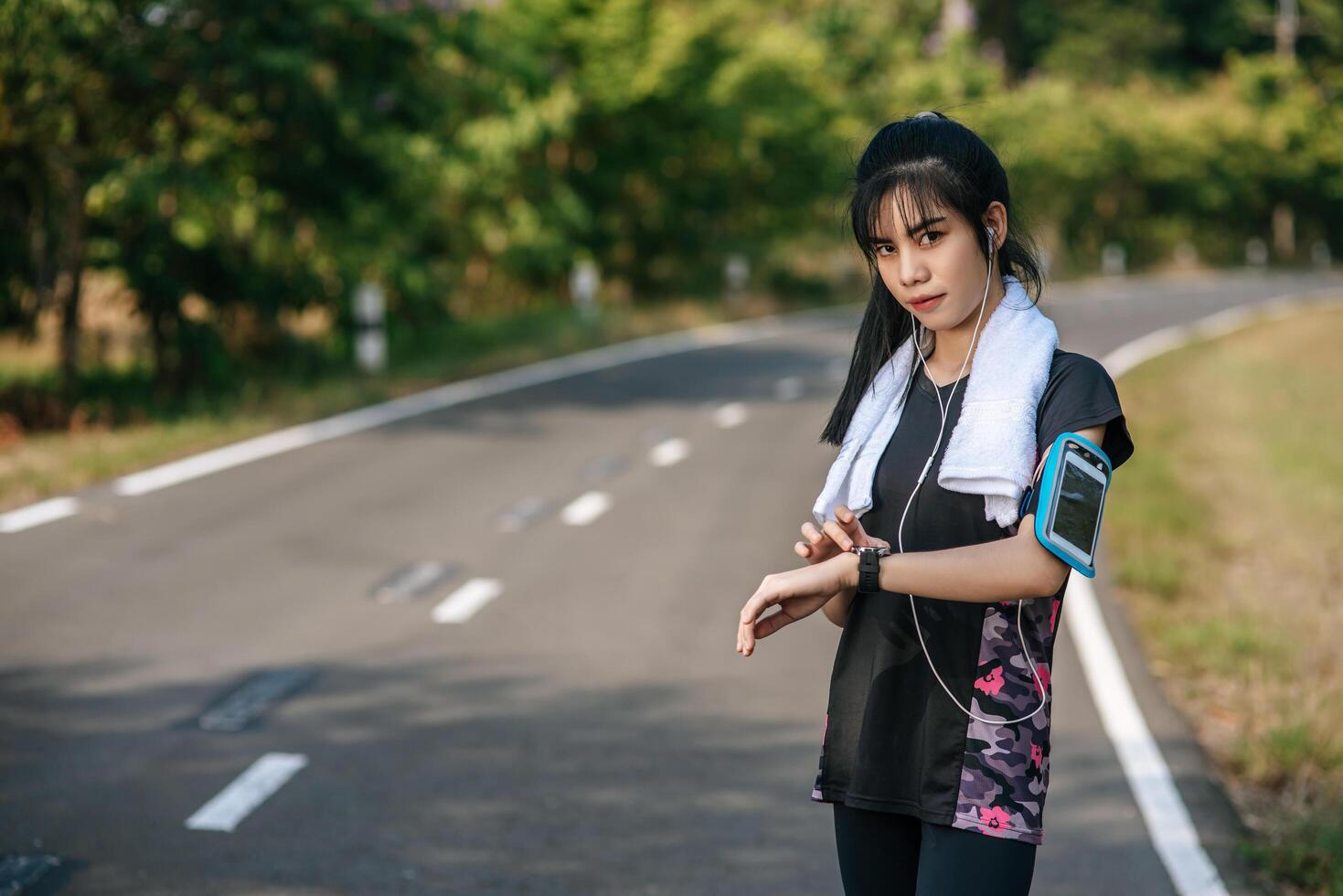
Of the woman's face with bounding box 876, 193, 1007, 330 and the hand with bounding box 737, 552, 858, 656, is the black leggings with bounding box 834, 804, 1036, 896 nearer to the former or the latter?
the hand with bounding box 737, 552, 858, 656

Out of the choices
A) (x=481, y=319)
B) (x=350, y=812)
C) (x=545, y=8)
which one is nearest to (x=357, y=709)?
(x=350, y=812)

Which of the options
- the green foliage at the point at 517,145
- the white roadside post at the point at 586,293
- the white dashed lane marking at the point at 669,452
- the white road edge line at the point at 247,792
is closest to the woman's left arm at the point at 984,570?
the green foliage at the point at 517,145

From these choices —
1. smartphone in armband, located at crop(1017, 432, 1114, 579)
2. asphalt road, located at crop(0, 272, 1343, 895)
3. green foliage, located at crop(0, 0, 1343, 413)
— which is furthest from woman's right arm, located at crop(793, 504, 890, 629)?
asphalt road, located at crop(0, 272, 1343, 895)

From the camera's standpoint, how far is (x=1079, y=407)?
2521 mm

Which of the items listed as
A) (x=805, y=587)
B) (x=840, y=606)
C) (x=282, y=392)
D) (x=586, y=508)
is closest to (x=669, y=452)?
(x=586, y=508)

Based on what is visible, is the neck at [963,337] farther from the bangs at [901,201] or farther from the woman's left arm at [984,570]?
the woman's left arm at [984,570]

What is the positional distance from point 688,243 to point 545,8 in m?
5.81

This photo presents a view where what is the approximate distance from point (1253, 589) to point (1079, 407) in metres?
6.46

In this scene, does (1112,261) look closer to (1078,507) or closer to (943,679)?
(943,679)

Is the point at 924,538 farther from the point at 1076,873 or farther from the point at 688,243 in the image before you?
the point at 688,243

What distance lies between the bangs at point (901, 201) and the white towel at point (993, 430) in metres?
0.19

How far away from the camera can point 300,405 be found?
51.2 ft

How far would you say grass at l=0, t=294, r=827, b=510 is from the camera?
11820 mm

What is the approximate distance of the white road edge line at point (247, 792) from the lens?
4.99 metres
